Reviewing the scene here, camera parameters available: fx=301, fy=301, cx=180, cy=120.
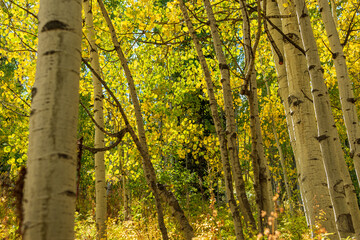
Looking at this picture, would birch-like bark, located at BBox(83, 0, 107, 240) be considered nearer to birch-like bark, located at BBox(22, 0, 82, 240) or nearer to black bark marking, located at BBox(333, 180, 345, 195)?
black bark marking, located at BBox(333, 180, 345, 195)

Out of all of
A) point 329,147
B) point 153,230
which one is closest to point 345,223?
point 329,147

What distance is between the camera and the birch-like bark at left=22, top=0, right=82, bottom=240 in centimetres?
83

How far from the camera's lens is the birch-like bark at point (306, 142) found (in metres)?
2.02

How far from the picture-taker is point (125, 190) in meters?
8.16

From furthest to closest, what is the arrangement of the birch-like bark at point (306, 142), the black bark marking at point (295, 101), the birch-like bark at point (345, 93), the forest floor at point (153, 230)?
the birch-like bark at point (345, 93)
the forest floor at point (153, 230)
the black bark marking at point (295, 101)
the birch-like bark at point (306, 142)

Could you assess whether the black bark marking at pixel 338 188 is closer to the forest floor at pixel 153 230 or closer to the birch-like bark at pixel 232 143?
the forest floor at pixel 153 230

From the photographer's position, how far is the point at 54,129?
0.89 metres

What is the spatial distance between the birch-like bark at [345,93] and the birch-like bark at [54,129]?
10.6 ft

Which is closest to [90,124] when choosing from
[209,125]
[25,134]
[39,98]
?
[209,125]

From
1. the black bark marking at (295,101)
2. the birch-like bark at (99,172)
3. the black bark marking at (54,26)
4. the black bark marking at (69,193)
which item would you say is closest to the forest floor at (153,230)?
the birch-like bark at (99,172)

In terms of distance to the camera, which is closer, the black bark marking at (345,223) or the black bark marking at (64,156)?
the black bark marking at (64,156)

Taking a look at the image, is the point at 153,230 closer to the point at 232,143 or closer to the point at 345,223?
the point at 232,143

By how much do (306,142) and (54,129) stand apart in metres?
1.77

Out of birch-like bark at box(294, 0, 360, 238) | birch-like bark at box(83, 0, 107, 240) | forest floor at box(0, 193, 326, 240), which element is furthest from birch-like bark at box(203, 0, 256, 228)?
birch-like bark at box(83, 0, 107, 240)
